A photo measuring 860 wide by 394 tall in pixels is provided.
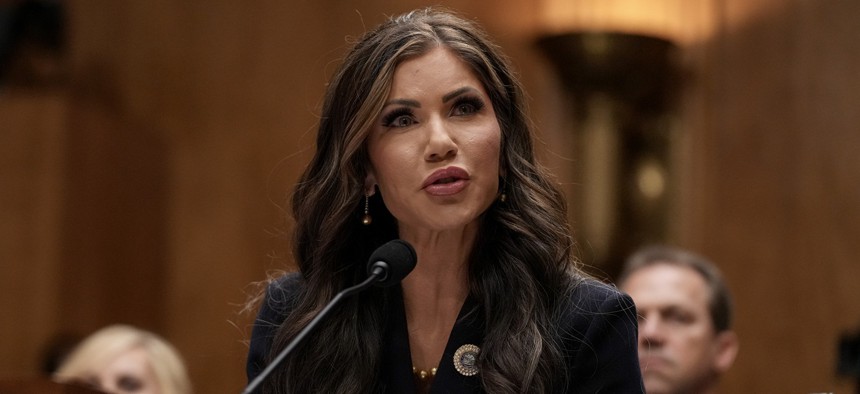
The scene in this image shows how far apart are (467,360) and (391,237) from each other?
0.38m

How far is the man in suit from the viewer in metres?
4.16

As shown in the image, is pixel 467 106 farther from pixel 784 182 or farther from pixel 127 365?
pixel 784 182

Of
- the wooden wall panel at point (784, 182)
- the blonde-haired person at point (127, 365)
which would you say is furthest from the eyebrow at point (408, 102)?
the wooden wall panel at point (784, 182)

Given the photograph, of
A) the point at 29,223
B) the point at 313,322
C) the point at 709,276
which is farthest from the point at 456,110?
the point at 29,223

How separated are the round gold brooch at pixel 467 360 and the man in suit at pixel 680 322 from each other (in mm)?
1535

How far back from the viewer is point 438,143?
2.55m

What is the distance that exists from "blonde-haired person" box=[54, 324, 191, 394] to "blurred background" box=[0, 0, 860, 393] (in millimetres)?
833

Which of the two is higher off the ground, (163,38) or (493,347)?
(163,38)

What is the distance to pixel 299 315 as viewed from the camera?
273cm

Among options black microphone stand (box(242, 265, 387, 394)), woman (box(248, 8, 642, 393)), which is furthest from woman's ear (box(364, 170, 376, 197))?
black microphone stand (box(242, 265, 387, 394))

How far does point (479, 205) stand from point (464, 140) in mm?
130

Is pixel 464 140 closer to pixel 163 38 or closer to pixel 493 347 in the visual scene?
pixel 493 347

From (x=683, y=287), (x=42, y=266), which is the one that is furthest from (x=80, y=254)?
(x=683, y=287)

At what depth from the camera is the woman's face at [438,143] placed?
2.59m
